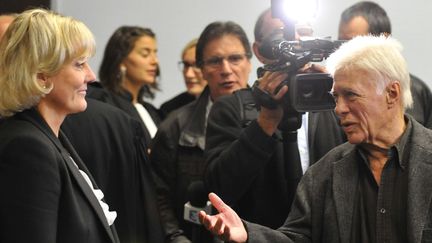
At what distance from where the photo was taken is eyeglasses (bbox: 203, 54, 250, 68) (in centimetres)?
288

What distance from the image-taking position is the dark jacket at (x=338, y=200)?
1.96m

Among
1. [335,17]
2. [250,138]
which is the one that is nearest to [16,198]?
[250,138]

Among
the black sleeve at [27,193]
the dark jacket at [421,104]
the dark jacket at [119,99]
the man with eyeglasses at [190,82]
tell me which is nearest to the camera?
the black sleeve at [27,193]

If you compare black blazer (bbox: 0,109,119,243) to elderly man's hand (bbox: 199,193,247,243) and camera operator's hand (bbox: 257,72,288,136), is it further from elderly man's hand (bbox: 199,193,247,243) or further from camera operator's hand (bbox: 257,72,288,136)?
camera operator's hand (bbox: 257,72,288,136)

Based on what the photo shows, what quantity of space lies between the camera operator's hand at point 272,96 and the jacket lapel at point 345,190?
0.82ft

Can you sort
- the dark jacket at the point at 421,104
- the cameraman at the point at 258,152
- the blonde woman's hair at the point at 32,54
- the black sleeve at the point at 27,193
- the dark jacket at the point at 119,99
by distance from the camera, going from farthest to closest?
the dark jacket at the point at 119,99, the dark jacket at the point at 421,104, the cameraman at the point at 258,152, the blonde woman's hair at the point at 32,54, the black sleeve at the point at 27,193

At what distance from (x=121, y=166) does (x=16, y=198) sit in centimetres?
84

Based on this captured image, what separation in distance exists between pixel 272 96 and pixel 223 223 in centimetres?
42

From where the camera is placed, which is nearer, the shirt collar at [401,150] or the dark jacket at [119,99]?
the shirt collar at [401,150]

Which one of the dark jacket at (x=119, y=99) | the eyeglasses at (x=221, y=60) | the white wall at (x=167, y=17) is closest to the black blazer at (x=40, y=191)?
the eyeglasses at (x=221, y=60)

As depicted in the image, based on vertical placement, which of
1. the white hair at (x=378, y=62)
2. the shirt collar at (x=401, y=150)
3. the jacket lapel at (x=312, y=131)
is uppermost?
the white hair at (x=378, y=62)

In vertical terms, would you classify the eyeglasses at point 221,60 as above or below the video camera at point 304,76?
below

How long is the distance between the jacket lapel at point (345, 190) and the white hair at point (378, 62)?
7.8 inches

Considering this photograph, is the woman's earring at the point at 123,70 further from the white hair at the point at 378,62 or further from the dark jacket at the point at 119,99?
the white hair at the point at 378,62
